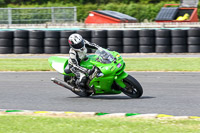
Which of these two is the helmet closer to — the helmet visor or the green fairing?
the helmet visor

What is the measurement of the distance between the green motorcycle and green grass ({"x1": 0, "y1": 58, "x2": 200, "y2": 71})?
514cm

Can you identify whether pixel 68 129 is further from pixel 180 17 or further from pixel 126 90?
pixel 180 17

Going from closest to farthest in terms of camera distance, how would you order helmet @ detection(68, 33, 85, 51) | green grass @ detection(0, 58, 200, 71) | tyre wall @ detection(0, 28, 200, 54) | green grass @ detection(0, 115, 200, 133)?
green grass @ detection(0, 115, 200, 133) < helmet @ detection(68, 33, 85, 51) < green grass @ detection(0, 58, 200, 71) < tyre wall @ detection(0, 28, 200, 54)

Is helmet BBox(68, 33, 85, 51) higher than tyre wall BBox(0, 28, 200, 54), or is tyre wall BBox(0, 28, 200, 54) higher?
helmet BBox(68, 33, 85, 51)

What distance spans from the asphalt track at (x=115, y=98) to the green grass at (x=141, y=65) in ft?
4.99

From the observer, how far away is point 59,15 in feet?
92.6

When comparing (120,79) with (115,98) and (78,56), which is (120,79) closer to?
(115,98)

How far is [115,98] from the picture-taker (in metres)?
8.88

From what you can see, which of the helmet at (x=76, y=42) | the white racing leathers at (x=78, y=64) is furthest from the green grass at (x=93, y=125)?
the helmet at (x=76, y=42)

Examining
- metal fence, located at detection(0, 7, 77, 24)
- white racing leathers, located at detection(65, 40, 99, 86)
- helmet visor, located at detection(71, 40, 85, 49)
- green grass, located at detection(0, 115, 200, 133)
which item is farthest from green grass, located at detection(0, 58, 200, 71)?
metal fence, located at detection(0, 7, 77, 24)

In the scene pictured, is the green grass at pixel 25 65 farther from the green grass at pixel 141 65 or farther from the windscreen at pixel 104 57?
the windscreen at pixel 104 57

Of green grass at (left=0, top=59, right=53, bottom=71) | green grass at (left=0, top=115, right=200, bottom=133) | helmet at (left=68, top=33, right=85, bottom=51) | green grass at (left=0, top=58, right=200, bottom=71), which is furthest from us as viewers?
green grass at (left=0, top=59, right=53, bottom=71)

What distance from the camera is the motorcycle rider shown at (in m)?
8.56

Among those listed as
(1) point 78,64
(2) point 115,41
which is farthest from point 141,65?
(1) point 78,64
